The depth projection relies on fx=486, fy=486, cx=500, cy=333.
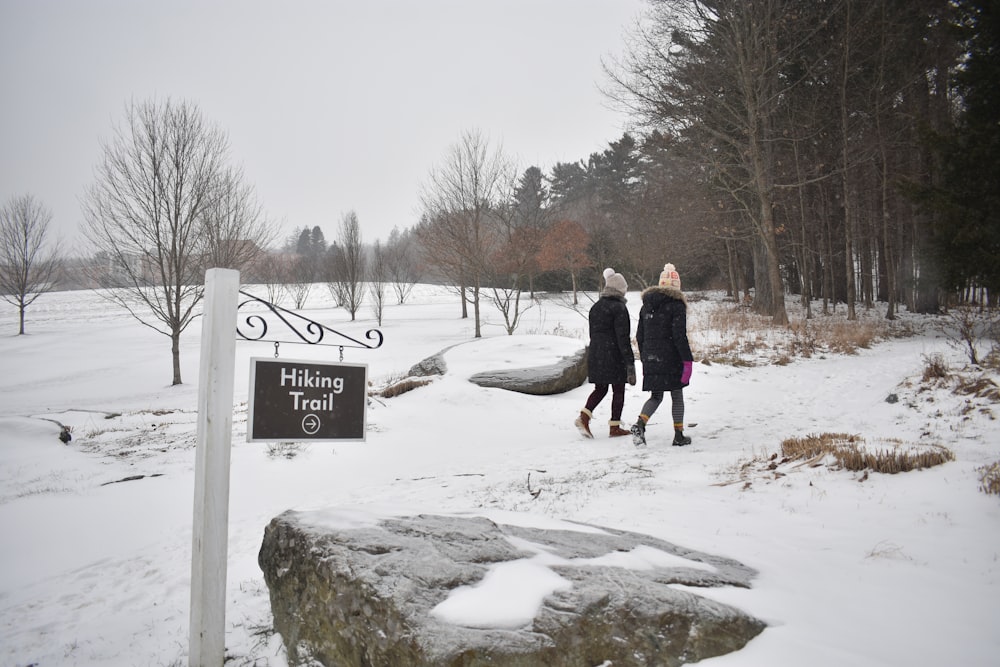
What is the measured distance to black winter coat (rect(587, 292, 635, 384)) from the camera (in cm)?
667

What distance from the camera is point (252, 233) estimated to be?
15.8 m

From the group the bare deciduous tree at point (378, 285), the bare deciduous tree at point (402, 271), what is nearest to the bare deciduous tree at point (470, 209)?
the bare deciduous tree at point (378, 285)

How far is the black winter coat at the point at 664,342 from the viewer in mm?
6039

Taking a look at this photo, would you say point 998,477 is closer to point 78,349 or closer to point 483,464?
point 483,464

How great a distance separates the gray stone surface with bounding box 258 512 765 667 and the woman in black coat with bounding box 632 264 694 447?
3.56m

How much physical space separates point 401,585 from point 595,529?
1423mm

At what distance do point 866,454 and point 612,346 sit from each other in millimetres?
3103

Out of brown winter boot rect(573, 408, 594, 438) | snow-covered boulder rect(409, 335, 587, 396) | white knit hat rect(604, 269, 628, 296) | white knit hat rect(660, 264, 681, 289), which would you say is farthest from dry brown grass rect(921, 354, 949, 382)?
snow-covered boulder rect(409, 335, 587, 396)

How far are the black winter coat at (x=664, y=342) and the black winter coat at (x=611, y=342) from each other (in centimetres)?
41

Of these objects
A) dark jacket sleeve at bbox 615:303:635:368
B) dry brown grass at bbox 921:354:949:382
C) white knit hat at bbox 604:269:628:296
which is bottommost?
dry brown grass at bbox 921:354:949:382

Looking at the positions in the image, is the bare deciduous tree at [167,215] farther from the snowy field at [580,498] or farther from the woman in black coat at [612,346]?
the woman in black coat at [612,346]

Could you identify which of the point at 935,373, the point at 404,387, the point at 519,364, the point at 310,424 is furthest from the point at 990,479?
the point at 404,387

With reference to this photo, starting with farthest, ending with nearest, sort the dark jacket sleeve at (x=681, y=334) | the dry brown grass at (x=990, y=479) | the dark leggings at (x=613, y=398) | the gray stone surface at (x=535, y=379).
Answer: the gray stone surface at (x=535, y=379)
the dark leggings at (x=613, y=398)
the dark jacket sleeve at (x=681, y=334)
the dry brown grass at (x=990, y=479)

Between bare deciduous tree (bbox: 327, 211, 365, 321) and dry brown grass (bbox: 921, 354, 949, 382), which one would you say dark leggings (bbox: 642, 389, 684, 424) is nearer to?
dry brown grass (bbox: 921, 354, 949, 382)
